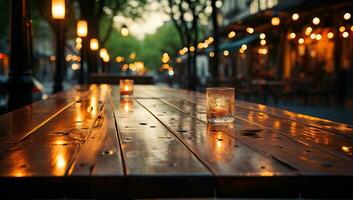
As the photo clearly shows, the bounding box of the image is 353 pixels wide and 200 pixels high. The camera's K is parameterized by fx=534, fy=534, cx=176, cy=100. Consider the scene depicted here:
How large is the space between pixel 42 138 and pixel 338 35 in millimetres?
17404

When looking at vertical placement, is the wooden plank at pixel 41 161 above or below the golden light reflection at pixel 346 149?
above

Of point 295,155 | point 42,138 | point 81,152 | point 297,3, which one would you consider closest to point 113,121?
point 42,138

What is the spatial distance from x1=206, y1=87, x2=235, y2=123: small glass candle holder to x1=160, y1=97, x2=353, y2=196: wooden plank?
0.34 meters

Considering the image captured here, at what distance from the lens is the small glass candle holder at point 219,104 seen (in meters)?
3.33

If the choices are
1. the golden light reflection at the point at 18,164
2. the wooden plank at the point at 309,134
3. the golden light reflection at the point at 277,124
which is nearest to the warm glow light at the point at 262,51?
the wooden plank at the point at 309,134

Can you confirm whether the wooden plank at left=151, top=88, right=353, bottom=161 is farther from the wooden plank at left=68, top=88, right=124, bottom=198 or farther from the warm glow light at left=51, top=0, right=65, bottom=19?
the warm glow light at left=51, top=0, right=65, bottom=19

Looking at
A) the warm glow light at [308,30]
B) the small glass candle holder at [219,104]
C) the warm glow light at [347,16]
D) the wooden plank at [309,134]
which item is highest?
the warm glow light at [347,16]

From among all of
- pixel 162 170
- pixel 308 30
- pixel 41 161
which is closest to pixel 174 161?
pixel 162 170

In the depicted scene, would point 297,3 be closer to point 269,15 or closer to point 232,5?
point 269,15

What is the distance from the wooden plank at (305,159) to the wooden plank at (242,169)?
5cm

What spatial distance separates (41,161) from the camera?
6.35 feet

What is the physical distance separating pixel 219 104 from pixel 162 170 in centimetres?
164

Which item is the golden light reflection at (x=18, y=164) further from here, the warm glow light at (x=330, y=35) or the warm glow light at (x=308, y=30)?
the warm glow light at (x=308, y=30)

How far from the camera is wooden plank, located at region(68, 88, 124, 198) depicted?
5.38 ft
